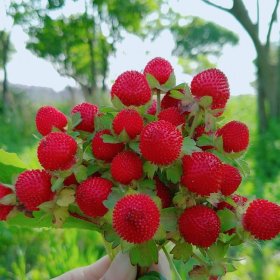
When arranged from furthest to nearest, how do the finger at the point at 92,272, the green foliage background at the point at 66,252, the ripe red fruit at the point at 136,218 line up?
the green foliage background at the point at 66,252 → the finger at the point at 92,272 → the ripe red fruit at the point at 136,218

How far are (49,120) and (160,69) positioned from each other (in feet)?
0.57

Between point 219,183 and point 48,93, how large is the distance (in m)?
27.3

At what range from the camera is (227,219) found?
70 cm

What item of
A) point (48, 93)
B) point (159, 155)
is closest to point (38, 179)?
point (159, 155)

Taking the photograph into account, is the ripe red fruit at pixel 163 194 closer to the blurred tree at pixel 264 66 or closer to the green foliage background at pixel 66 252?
the green foliage background at pixel 66 252

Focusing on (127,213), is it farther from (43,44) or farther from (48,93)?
(48,93)

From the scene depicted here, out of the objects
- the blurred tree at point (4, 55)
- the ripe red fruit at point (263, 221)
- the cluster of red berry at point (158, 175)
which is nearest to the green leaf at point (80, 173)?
the cluster of red berry at point (158, 175)

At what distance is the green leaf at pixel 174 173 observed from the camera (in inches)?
26.5

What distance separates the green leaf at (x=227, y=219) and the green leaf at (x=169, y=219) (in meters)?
0.06

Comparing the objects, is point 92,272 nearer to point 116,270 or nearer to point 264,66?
point 116,270

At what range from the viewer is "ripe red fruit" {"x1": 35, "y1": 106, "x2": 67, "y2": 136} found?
0.78 meters

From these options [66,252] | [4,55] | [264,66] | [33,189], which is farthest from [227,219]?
[4,55]

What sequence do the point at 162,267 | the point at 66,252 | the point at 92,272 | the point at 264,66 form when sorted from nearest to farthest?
1. the point at 162,267
2. the point at 92,272
3. the point at 66,252
4. the point at 264,66

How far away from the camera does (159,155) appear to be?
645 millimetres
